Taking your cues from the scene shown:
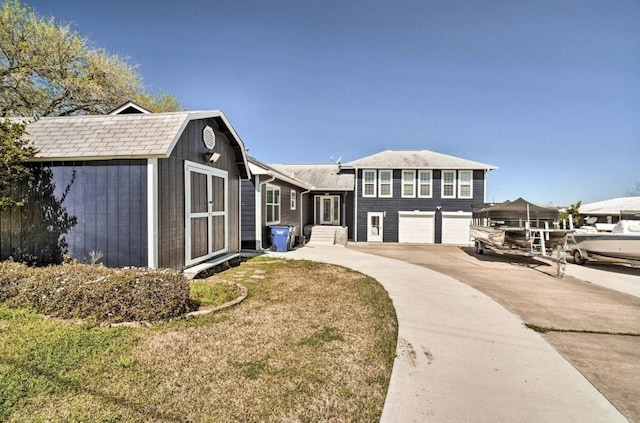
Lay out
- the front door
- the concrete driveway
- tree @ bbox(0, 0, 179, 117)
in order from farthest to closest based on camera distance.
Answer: the front door < tree @ bbox(0, 0, 179, 117) < the concrete driveway

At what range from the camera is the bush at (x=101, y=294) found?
4.03 metres

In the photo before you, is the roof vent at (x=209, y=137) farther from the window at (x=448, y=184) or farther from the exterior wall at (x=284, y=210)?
the window at (x=448, y=184)

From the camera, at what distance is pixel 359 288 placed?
6.35 m

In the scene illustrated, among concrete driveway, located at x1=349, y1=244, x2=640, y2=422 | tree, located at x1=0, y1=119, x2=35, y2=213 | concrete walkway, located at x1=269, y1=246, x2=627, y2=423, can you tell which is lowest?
concrete driveway, located at x1=349, y1=244, x2=640, y2=422

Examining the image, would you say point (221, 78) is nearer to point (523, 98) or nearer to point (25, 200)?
point (25, 200)

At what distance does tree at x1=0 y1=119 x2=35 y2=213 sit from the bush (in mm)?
2003

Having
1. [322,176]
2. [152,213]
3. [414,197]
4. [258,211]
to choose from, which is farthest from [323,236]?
[152,213]

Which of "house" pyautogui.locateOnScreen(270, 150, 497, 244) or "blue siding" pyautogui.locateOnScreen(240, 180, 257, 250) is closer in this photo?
"blue siding" pyautogui.locateOnScreen(240, 180, 257, 250)

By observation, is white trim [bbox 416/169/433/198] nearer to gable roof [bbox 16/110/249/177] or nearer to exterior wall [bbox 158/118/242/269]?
exterior wall [bbox 158/118/242/269]

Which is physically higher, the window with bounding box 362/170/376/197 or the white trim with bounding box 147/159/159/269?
the window with bounding box 362/170/376/197

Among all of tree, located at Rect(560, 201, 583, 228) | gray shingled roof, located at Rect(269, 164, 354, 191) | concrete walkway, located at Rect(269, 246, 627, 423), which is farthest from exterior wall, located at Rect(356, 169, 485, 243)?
concrete walkway, located at Rect(269, 246, 627, 423)

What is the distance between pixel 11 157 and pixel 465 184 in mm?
Answer: 18862

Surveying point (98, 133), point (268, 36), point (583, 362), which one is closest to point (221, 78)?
point (268, 36)

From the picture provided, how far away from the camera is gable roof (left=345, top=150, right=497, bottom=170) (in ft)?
57.1
